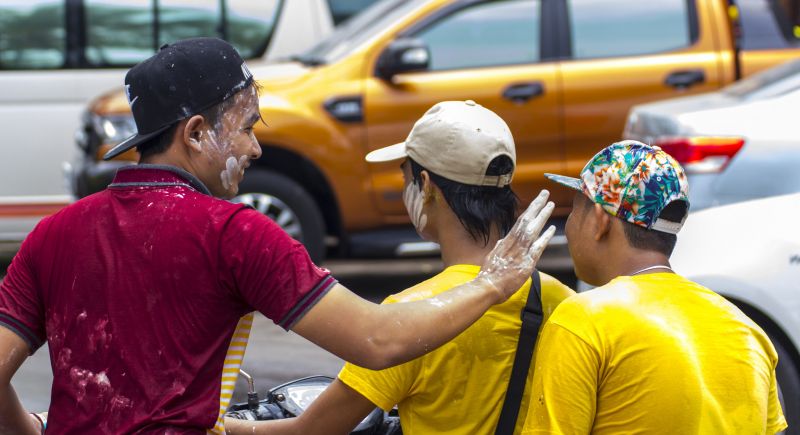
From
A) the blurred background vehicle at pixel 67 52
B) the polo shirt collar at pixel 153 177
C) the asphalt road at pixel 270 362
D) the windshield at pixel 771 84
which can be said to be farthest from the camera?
the blurred background vehicle at pixel 67 52

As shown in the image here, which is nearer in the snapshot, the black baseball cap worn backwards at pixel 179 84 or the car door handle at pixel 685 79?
the black baseball cap worn backwards at pixel 179 84

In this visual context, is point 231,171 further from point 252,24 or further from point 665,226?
point 252,24

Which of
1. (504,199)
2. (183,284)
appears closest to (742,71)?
(504,199)

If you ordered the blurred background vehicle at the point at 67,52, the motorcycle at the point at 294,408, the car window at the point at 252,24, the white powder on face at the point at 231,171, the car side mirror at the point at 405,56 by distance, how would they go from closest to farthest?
the white powder on face at the point at 231,171
the motorcycle at the point at 294,408
the car side mirror at the point at 405,56
the blurred background vehicle at the point at 67,52
the car window at the point at 252,24

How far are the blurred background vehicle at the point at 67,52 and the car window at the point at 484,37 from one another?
5.47 feet

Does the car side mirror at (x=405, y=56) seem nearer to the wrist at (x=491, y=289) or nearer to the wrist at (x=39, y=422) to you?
the wrist at (x=39, y=422)

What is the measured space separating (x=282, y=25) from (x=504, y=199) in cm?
703

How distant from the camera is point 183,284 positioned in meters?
2.30

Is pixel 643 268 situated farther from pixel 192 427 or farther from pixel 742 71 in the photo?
pixel 742 71

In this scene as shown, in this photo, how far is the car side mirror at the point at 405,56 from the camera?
7.95 metres

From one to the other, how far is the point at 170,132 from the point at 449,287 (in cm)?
63

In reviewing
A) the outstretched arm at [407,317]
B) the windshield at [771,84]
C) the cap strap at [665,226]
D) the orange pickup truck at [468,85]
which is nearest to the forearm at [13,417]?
the outstretched arm at [407,317]

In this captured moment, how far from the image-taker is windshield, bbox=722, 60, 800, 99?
581 centimetres

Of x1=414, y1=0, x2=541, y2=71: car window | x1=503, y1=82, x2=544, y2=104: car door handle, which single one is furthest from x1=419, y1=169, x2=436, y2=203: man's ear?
x1=414, y1=0, x2=541, y2=71: car window
